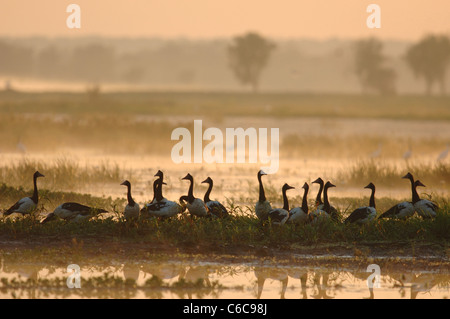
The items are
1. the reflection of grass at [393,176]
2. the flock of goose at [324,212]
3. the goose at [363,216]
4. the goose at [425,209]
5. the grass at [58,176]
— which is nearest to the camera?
the flock of goose at [324,212]

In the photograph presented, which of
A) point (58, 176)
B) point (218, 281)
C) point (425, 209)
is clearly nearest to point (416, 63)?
point (58, 176)

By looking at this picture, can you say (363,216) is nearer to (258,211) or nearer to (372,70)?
(258,211)

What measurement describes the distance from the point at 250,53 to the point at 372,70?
16433mm

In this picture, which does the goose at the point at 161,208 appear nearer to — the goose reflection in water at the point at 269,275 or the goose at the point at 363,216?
the goose reflection in water at the point at 269,275

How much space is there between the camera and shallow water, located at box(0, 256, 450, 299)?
419 inches

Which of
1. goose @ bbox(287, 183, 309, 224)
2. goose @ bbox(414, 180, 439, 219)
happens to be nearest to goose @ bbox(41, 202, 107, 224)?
goose @ bbox(287, 183, 309, 224)

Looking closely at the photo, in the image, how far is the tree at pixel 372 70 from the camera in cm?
10769

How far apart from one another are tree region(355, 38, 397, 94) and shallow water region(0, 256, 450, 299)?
95.5 meters

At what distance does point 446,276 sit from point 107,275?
192 inches

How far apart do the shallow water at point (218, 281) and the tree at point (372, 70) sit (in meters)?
95.5

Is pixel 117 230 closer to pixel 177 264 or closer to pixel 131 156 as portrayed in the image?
pixel 177 264

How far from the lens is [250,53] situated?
367 ft

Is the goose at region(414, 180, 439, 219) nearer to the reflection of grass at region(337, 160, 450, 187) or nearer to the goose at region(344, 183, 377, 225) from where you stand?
the goose at region(344, 183, 377, 225)

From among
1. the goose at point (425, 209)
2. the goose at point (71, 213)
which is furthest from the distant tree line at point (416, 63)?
the goose at point (71, 213)
